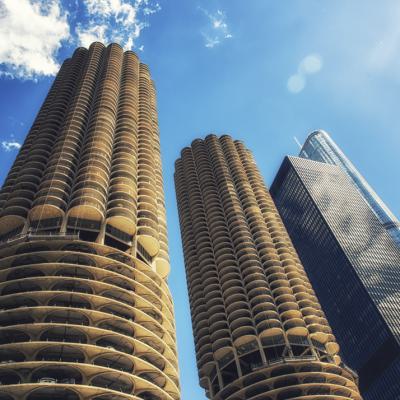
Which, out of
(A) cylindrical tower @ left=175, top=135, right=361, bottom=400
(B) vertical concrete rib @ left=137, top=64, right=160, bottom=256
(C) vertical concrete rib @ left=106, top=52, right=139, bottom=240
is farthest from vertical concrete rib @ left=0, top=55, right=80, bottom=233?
(A) cylindrical tower @ left=175, top=135, right=361, bottom=400

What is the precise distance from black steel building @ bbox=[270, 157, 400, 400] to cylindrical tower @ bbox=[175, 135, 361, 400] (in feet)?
179

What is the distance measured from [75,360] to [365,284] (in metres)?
133

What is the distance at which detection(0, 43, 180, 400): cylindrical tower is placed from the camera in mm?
45594

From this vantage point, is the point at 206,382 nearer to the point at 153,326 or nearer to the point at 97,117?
the point at 153,326

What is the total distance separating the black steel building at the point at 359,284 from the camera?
145m

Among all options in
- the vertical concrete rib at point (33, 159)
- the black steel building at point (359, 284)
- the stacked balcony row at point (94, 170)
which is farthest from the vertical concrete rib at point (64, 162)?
the black steel building at point (359, 284)

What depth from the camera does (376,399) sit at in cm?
14425

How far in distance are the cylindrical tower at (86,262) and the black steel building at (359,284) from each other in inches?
3893

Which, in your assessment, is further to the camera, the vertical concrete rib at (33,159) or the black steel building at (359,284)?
the black steel building at (359,284)

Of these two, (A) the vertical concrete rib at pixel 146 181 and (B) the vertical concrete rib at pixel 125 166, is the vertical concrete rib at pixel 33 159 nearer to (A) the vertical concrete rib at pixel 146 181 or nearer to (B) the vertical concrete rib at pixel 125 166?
(B) the vertical concrete rib at pixel 125 166

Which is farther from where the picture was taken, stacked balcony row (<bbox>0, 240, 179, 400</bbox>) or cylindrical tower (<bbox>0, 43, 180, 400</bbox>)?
cylindrical tower (<bbox>0, 43, 180, 400</bbox>)

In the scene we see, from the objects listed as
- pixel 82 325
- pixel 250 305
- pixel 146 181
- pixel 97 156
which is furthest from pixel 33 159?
pixel 250 305

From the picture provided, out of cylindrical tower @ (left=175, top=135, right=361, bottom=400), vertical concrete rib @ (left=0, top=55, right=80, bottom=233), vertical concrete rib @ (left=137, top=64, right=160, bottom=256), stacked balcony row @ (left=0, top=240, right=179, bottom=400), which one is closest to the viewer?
stacked balcony row @ (left=0, top=240, right=179, bottom=400)

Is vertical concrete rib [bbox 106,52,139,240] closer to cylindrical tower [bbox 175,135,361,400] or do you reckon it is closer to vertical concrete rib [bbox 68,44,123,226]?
vertical concrete rib [bbox 68,44,123,226]
